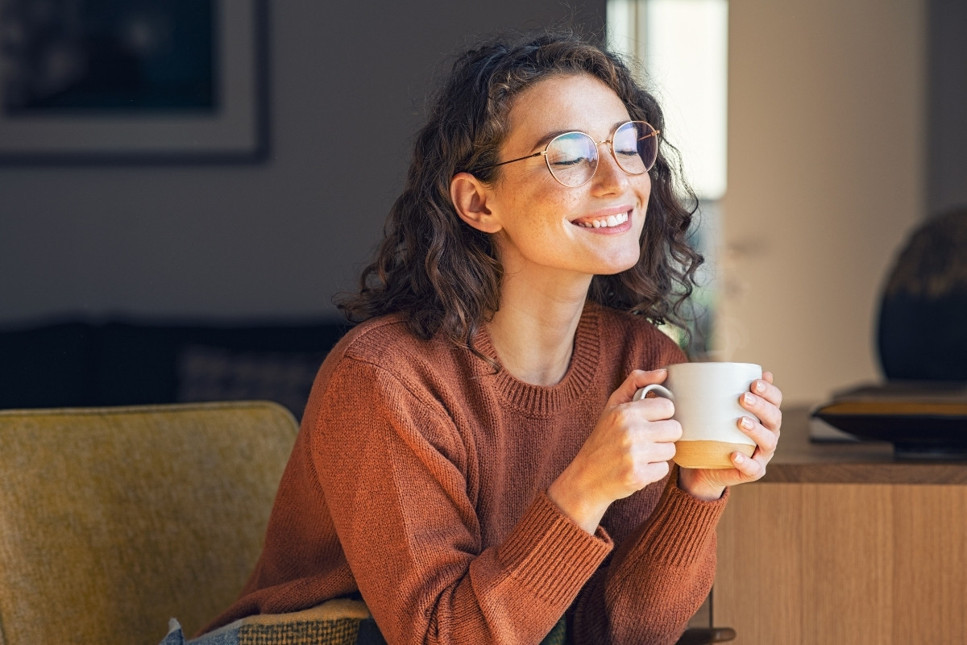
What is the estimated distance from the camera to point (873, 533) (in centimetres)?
128

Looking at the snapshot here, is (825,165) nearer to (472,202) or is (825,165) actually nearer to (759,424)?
(472,202)

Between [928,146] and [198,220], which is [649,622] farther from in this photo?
[928,146]

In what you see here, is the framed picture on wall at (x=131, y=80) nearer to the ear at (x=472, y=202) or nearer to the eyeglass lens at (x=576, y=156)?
the ear at (x=472, y=202)

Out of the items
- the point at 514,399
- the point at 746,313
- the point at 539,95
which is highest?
the point at 539,95

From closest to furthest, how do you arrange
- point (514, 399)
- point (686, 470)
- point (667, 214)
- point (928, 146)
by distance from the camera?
point (686, 470) → point (514, 399) → point (667, 214) → point (928, 146)

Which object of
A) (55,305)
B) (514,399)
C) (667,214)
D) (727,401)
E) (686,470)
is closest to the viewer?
(727,401)

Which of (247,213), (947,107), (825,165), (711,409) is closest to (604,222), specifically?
(711,409)

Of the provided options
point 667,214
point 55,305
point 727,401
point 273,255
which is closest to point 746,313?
point 273,255

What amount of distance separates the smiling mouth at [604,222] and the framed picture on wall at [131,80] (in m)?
1.71

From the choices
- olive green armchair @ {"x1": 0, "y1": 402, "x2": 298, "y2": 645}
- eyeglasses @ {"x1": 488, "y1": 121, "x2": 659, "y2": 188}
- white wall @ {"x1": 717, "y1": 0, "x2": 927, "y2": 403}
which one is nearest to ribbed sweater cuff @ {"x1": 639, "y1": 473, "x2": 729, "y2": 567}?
eyeglasses @ {"x1": 488, "y1": 121, "x2": 659, "y2": 188}

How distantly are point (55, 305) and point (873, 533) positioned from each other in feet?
6.96

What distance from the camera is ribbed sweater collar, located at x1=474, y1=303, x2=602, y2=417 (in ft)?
4.26

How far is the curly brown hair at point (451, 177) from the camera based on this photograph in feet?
4.24

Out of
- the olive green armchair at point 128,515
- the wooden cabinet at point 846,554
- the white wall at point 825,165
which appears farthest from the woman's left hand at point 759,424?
the white wall at point 825,165
